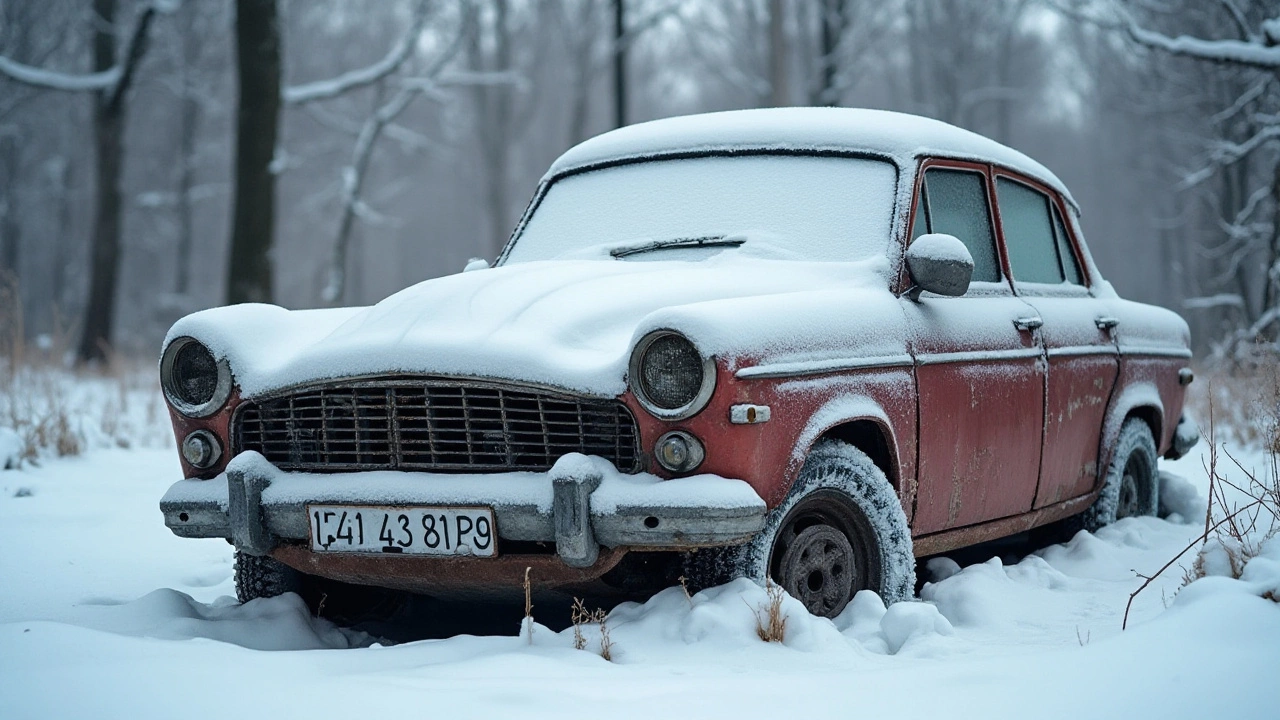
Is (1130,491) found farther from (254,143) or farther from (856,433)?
(254,143)

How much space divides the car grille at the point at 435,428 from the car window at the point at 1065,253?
10.2 ft

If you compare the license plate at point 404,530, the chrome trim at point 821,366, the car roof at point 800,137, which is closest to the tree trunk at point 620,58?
the car roof at point 800,137

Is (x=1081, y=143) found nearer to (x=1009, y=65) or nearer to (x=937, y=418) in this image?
(x=1009, y=65)

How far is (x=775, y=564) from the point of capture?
11.6 feet

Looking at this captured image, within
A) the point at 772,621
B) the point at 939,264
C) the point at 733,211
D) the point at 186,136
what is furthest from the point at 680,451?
the point at 186,136

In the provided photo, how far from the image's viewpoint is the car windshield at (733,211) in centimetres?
431

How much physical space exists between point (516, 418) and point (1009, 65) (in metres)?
37.1

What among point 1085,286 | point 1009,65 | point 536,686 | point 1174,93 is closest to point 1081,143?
point 1009,65

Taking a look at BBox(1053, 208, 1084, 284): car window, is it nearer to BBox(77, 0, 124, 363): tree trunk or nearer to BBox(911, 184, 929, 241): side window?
BBox(911, 184, 929, 241): side window

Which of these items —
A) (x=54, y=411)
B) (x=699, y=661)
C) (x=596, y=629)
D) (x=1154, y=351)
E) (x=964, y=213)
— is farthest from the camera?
(x=54, y=411)

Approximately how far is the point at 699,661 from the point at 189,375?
1.99m

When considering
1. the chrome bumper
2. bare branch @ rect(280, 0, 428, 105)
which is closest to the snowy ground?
the chrome bumper

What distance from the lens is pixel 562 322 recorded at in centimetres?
352

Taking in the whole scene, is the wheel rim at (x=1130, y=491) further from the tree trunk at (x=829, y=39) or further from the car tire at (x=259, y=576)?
the tree trunk at (x=829, y=39)
